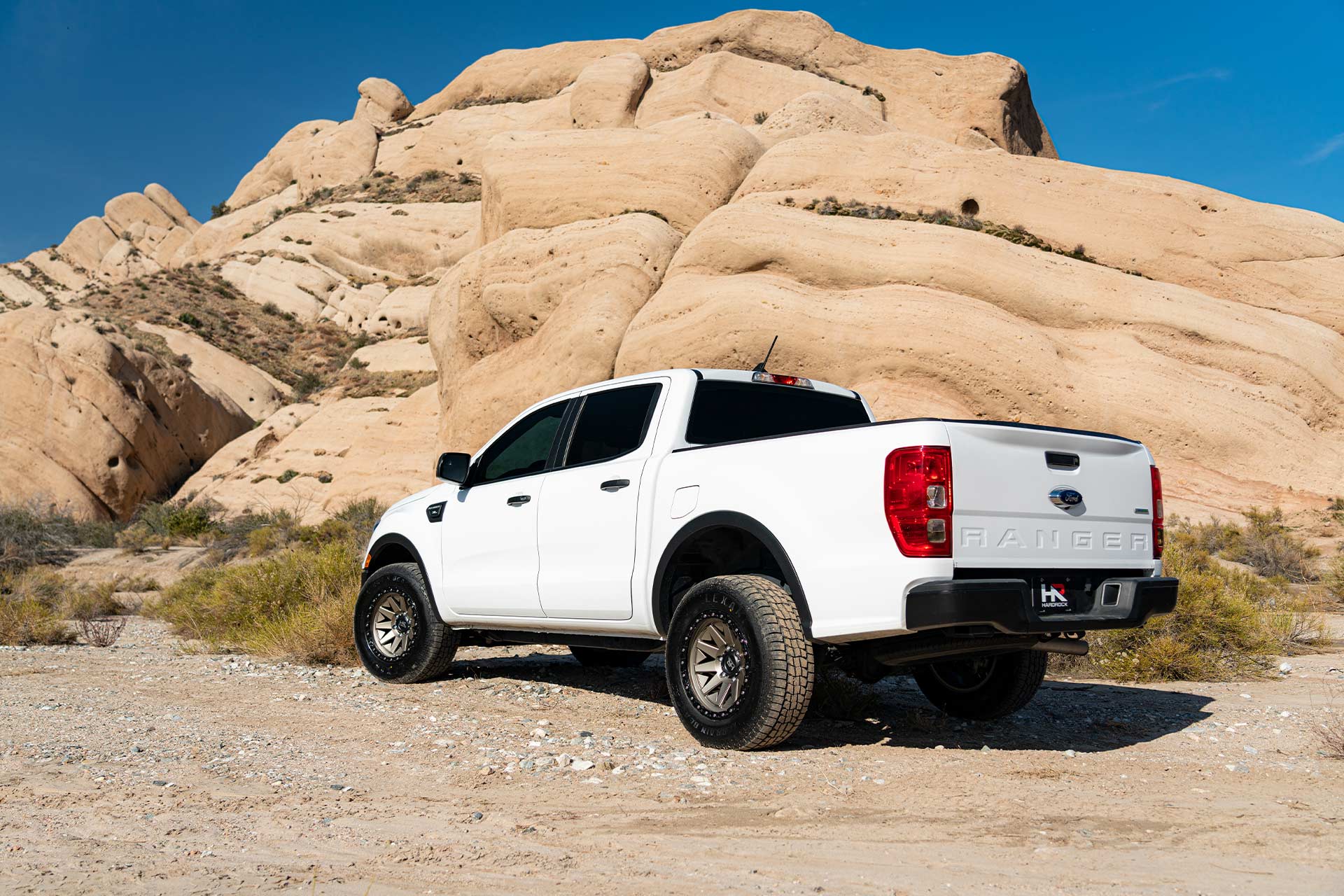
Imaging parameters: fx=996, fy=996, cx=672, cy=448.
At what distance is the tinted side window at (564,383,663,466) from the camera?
658 cm

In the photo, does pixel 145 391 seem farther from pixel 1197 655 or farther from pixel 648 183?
→ pixel 1197 655

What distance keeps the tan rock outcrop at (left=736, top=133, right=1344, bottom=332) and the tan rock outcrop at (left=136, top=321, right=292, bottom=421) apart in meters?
28.0

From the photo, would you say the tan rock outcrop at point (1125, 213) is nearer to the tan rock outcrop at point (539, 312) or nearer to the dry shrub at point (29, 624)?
the tan rock outcrop at point (539, 312)

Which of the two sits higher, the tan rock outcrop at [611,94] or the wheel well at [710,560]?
the tan rock outcrop at [611,94]

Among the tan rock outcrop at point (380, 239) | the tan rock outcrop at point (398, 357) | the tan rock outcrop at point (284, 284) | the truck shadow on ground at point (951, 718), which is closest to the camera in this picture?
the truck shadow on ground at point (951, 718)

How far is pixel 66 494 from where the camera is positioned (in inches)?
1257

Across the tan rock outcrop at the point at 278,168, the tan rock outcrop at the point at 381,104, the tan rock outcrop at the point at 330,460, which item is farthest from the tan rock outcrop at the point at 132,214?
the tan rock outcrop at the point at 330,460

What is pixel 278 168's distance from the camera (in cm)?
7256

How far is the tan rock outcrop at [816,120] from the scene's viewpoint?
2809cm

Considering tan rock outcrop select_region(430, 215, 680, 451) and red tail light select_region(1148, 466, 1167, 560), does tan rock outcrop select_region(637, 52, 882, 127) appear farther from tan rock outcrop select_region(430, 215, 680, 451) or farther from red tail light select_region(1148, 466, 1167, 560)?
red tail light select_region(1148, 466, 1167, 560)

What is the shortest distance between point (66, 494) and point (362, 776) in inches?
1273

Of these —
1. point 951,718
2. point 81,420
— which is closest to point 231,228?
point 81,420

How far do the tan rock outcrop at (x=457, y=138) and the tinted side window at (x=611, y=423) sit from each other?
54776 mm

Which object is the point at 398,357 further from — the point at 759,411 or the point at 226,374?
the point at 759,411
